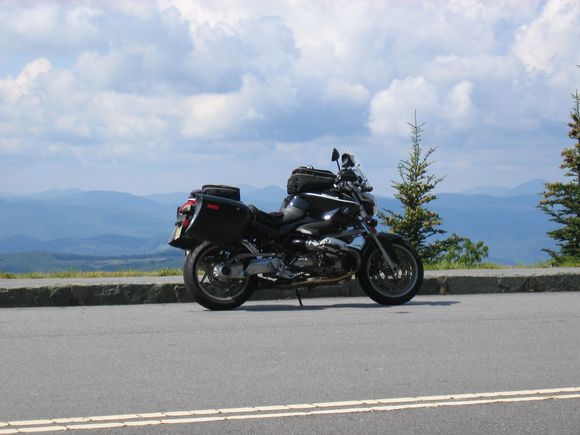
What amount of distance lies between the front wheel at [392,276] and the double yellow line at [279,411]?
4.71 m

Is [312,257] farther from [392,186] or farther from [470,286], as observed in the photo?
[392,186]

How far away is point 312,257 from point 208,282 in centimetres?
122

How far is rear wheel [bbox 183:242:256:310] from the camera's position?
392 inches

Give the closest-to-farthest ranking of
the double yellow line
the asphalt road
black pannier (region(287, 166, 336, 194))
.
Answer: the double yellow line < the asphalt road < black pannier (region(287, 166, 336, 194))

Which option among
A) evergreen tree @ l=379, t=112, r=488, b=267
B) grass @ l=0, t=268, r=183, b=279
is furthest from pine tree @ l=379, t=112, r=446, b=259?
grass @ l=0, t=268, r=183, b=279

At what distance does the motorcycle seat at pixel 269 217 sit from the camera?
402 inches

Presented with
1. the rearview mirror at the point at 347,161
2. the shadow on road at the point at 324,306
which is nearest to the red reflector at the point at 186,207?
the shadow on road at the point at 324,306

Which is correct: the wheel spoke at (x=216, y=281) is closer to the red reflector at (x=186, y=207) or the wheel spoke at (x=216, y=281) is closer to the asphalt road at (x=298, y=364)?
the asphalt road at (x=298, y=364)

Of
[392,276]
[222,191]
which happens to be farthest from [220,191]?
[392,276]

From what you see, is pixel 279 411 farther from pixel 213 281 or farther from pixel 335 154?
pixel 335 154

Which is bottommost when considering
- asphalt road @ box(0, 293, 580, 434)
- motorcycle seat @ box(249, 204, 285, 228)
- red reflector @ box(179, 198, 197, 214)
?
asphalt road @ box(0, 293, 580, 434)

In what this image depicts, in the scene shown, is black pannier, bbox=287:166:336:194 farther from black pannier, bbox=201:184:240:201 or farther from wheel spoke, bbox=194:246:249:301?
wheel spoke, bbox=194:246:249:301

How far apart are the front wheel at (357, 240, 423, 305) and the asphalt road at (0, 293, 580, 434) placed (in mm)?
314

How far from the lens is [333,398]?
5.53 metres
